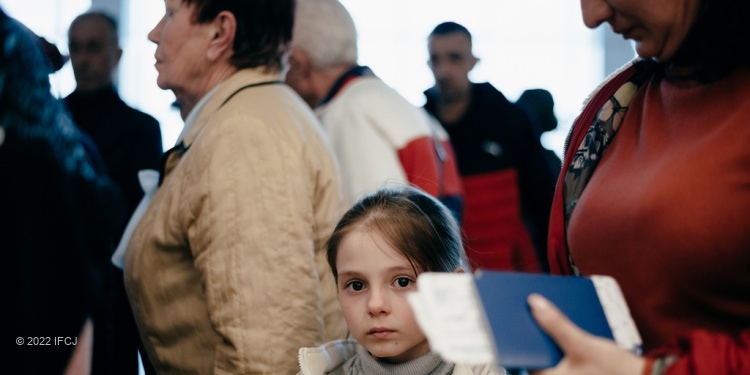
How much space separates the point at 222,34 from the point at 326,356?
92 centimetres

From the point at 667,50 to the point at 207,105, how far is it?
1.29 m

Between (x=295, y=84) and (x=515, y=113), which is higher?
(x=295, y=84)

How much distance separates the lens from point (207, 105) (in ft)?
7.80

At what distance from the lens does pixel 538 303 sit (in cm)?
113

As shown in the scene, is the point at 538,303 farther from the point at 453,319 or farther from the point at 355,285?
the point at 355,285

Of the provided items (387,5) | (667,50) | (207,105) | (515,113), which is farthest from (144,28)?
(667,50)

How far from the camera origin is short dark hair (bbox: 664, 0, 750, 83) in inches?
52.8

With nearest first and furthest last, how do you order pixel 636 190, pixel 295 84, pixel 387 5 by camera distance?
1. pixel 636 190
2. pixel 295 84
3. pixel 387 5

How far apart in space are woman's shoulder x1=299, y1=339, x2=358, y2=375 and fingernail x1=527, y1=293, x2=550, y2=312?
942 millimetres

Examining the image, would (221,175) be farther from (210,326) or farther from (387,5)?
(387,5)

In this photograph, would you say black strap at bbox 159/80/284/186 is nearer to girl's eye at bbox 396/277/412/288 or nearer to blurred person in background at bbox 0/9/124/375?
girl's eye at bbox 396/277/412/288

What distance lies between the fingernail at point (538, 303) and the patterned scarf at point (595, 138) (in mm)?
487

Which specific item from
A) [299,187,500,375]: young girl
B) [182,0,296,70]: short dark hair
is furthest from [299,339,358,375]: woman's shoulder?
[182,0,296,70]: short dark hair

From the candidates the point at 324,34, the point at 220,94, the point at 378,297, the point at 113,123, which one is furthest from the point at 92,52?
the point at 378,297
